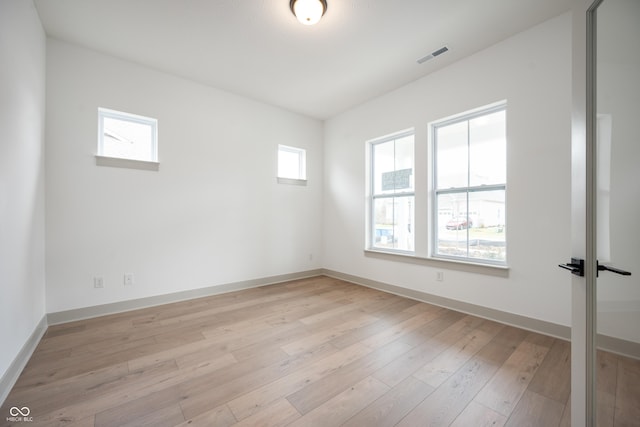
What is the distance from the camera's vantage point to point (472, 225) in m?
2.97

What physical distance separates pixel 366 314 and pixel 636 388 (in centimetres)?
209

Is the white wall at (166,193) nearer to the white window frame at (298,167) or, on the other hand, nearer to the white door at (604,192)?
the white window frame at (298,167)

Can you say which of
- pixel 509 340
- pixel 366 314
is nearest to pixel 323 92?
pixel 366 314

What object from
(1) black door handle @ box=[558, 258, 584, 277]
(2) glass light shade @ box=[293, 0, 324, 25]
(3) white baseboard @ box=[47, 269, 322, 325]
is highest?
(2) glass light shade @ box=[293, 0, 324, 25]

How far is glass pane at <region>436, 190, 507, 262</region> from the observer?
2.76m

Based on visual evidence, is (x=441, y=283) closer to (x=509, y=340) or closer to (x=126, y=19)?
(x=509, y=340)

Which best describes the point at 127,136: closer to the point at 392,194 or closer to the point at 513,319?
the point at 392,194

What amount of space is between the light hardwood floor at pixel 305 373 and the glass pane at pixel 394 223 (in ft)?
3.79

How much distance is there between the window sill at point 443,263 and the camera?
2.68 metres

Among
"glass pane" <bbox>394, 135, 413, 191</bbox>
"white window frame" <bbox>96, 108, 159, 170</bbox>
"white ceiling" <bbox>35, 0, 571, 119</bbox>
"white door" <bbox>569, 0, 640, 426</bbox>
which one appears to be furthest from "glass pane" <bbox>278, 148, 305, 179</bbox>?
"white door" <bbox>569, 0, 640, 426</bbox>

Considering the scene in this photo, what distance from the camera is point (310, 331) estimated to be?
2.47m

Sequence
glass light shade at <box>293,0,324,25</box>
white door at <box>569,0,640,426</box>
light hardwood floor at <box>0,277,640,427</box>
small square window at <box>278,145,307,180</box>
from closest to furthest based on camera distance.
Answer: white door at <box>569,0,640,426</box> < light hardwood floor at <box>0,277,640,427</box> < glass light shade at <box>293,0,324,25</box> < small square window at <box>278,145,307,180</box>

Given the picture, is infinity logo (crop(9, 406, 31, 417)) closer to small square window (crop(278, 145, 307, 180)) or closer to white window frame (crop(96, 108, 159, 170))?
white window frame (crop(96, 108, 159, 170))

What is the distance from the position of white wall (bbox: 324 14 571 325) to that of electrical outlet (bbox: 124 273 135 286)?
3499mm
